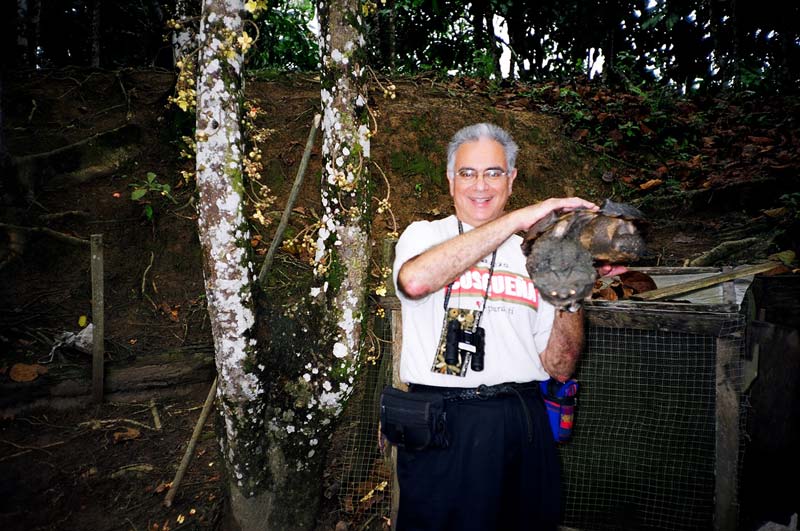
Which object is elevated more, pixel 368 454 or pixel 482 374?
pixel 482 374

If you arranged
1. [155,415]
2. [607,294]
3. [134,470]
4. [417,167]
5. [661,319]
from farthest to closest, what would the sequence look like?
[417,167]
[155,415]
[134,470]
[607,294]
[661,319]

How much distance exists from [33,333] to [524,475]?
534cm

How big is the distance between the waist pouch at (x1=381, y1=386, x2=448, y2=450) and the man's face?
3.11ft

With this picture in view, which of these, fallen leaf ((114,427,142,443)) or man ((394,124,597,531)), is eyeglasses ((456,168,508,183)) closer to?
man ((394,124,597,531))

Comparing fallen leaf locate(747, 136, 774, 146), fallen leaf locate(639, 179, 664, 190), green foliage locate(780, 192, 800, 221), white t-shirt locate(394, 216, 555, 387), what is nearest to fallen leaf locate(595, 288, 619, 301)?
white t-shirt locate(394, 216, 555, 387)

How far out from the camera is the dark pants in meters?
2.11

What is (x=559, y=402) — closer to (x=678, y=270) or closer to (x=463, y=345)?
(x=463, y=345)

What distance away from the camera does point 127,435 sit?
4.09m

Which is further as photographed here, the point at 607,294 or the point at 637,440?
the point at 637,440

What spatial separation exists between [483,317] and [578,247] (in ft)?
2.01

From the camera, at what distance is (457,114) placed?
6691 millimetres

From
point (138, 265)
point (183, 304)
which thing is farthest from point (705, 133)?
point (138, 265)

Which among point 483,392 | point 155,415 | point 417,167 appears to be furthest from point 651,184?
point 155,415

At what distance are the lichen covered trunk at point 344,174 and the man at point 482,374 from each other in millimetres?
653
